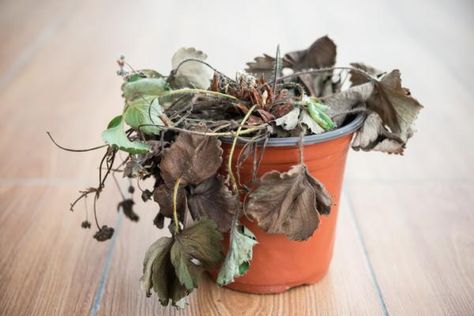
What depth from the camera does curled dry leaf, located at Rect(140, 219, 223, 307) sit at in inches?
25.3

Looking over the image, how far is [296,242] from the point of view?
2.39 ft

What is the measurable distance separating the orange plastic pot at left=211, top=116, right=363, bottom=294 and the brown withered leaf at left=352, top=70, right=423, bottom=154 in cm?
2

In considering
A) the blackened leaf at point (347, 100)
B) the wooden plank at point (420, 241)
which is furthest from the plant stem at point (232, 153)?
the wooden plank at point (420, 241)

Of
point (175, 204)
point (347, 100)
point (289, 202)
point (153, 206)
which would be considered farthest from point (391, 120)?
point (153, 206)

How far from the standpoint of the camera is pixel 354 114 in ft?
2.37

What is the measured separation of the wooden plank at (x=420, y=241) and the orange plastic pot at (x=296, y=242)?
11 cm

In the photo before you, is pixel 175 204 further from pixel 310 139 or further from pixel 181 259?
pixel 310 139

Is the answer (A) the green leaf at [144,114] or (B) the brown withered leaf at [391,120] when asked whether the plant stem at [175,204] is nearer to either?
(A) the green leaf at [144,114]

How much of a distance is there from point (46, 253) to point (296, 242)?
1.35 feet

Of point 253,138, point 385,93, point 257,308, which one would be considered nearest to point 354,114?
point 385,93

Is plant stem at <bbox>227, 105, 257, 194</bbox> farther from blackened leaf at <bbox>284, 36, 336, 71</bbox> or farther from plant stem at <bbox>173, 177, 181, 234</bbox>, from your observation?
blackened leaf at <bbox>284, 36, 336, 71</bbox>

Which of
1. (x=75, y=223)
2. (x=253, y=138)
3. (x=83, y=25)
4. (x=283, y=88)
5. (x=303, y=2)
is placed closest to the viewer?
(x=253, y=138)

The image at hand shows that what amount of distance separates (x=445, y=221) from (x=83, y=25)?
148 centimetres

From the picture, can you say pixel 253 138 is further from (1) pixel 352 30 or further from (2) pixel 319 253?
(1) pixel 352 30
